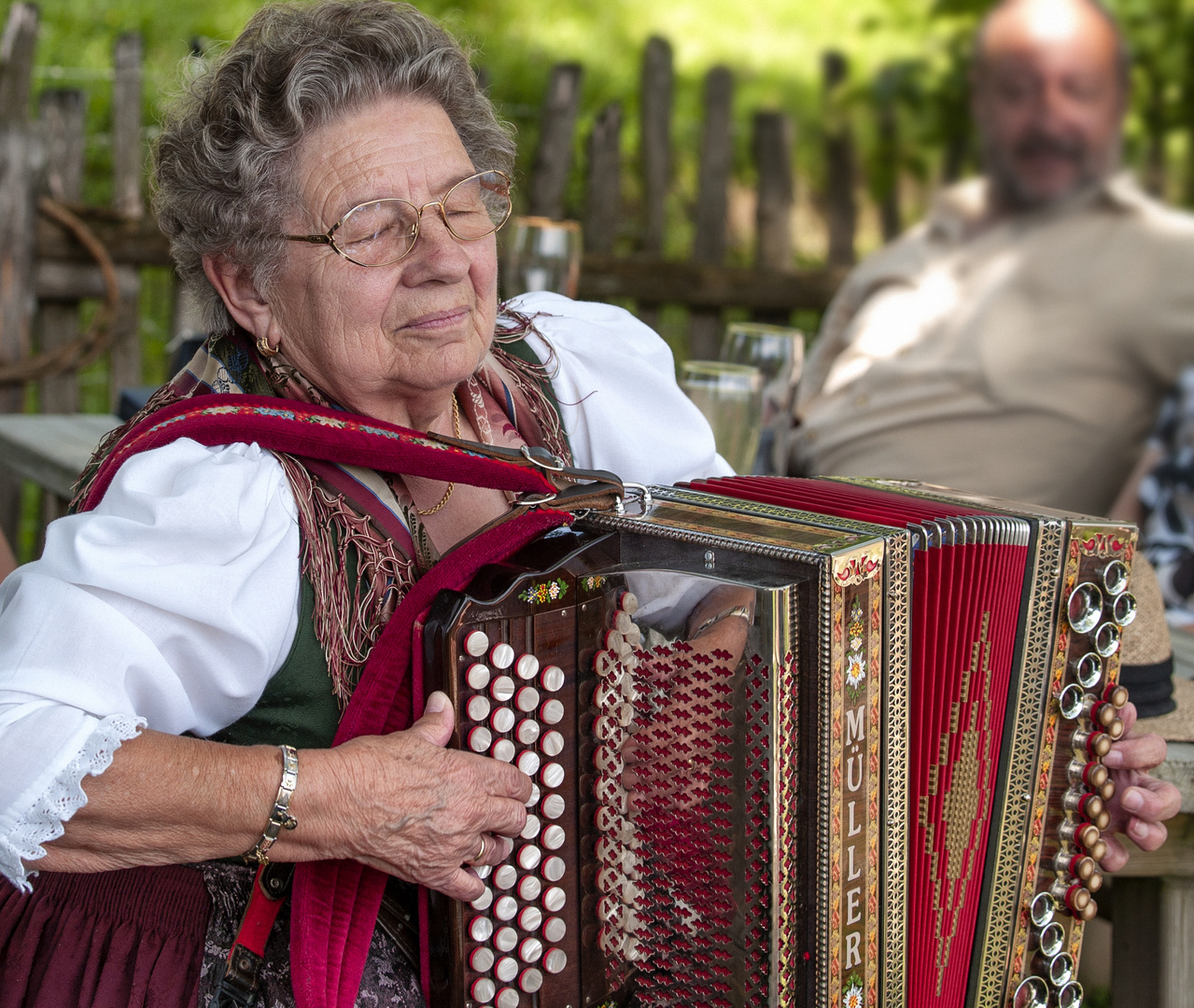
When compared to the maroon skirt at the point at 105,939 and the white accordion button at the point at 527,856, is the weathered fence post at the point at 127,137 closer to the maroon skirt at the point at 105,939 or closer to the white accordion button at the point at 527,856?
the maroon skirt at the point at 105,939

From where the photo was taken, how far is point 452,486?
154 centimetres

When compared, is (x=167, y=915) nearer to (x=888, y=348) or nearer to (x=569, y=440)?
(x=569, y=440)

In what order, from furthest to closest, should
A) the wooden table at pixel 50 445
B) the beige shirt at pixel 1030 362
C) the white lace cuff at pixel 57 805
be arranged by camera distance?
the beige shirt at pixel 1030 362 → the wooden table at pixel 50 445 → the white lace cuff at pixel 57 805

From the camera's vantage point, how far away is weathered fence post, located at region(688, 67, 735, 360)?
14.8ft

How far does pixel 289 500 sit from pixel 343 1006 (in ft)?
1.71

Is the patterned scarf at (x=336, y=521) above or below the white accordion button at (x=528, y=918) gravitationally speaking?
above

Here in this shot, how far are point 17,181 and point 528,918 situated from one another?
3.15m

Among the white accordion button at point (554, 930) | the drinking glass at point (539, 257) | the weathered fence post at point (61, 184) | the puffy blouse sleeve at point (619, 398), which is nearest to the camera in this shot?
the white accordion button at point (554, 930)

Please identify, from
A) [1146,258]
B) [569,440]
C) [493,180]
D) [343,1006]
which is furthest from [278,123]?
[1146,258]

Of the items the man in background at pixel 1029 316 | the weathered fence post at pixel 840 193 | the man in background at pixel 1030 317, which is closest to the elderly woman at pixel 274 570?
the man in background at pixel 1029 316

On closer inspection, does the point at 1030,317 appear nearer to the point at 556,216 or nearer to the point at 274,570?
the point at 556,216

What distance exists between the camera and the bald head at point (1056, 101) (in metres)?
3.55

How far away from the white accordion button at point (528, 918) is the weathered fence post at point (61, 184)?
10.1 feet

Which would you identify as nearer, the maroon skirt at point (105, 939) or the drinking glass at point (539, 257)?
the maroon skirt at point (105, 939)
